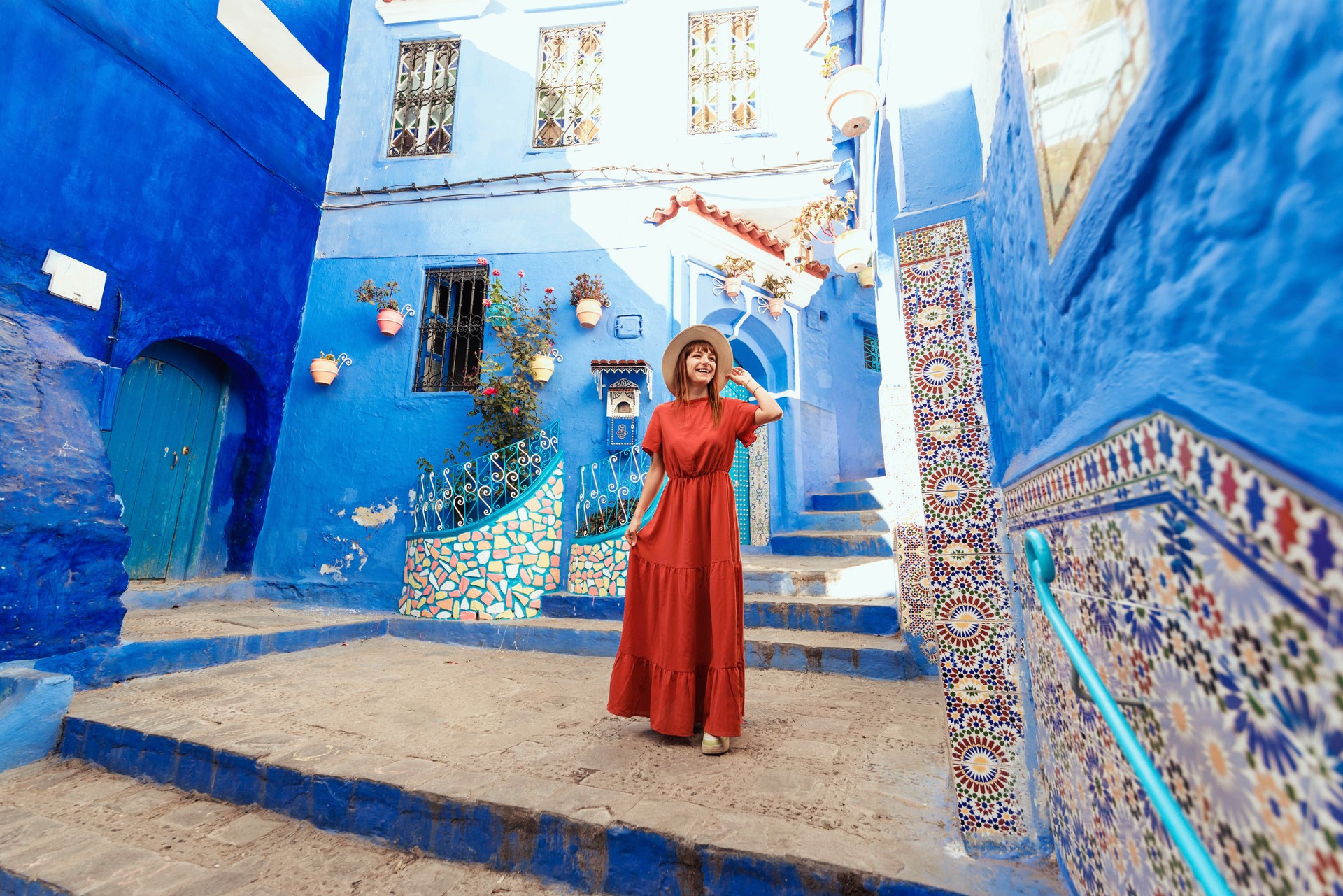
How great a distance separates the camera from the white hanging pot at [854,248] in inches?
221

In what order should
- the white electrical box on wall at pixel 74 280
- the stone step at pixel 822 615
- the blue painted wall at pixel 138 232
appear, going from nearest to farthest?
1. the blue painted wall at pixel 138 232
2. the stone step at pixel 822 615
3. the white electrical box on wall at pixel 74 280

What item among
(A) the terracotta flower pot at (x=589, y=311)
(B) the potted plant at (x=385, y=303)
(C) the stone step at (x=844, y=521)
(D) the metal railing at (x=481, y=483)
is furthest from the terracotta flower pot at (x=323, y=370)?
(C) the stone step at (x=844, y=521)

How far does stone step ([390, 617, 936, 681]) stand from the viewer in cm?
359

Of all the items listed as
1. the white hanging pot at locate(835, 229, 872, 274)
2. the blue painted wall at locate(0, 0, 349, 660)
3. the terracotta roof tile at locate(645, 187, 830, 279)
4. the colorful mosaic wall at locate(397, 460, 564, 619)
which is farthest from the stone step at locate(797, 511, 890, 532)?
the blue painted wall at locate(0, 0, 349, 660)

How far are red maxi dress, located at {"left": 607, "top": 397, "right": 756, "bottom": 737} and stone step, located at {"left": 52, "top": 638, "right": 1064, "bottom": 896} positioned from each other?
0.61ft

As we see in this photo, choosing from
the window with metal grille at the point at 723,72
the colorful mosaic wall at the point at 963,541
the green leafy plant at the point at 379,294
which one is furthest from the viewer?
the window with metal grille at the point at 723,72

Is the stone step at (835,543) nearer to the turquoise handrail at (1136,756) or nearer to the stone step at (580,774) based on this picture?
the stone step at (580,774)

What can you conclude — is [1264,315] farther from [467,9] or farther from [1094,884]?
[467,9]

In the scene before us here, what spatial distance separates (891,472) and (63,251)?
6851 millimetres

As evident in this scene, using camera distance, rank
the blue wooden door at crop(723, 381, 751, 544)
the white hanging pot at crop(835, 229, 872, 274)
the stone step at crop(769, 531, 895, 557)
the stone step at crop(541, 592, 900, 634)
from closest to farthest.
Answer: the stone step at crop(541, 592, 900, 634), the stone step at crop(769, 531, 895, 557), the white hanging pot at crop(835, 229, 872, 274), the blue wooden door at crop(723, 381, 751, 544)

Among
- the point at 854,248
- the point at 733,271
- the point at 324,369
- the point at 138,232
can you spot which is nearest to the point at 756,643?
the point at 854,248

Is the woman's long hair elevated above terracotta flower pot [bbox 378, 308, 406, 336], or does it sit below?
below

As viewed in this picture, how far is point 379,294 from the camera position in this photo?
688cm

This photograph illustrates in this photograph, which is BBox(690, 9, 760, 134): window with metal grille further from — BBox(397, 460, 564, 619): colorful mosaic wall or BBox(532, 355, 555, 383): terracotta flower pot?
BBox(397, 460, 564, 619): colorful mosaic wall
